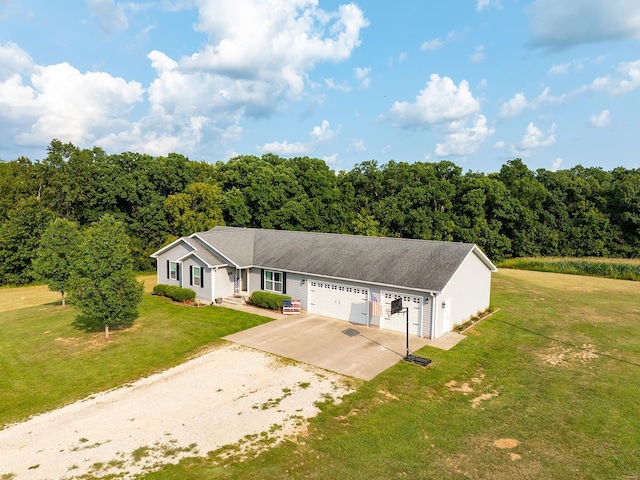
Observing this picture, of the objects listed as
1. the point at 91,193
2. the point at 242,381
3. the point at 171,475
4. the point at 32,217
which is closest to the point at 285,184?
the point at 91,193

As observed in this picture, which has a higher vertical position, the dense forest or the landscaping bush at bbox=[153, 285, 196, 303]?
the dense forest

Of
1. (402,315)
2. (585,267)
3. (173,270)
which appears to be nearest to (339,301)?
(402,315)

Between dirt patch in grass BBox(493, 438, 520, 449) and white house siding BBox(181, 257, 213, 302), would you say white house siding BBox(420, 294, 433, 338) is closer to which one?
dirt patch in grass BBox(493, 438, 520, 449)

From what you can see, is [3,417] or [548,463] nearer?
[548,463]

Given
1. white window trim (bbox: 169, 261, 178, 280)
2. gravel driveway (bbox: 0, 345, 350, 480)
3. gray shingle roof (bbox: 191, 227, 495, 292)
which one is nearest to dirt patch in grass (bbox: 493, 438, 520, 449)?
gravel driveway (bbox: 0, 345, 350, 480)

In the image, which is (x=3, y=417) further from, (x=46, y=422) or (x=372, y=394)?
(x=372, y=394)

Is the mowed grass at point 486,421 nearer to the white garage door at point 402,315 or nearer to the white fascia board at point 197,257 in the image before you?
the white garage door at point 402,315
